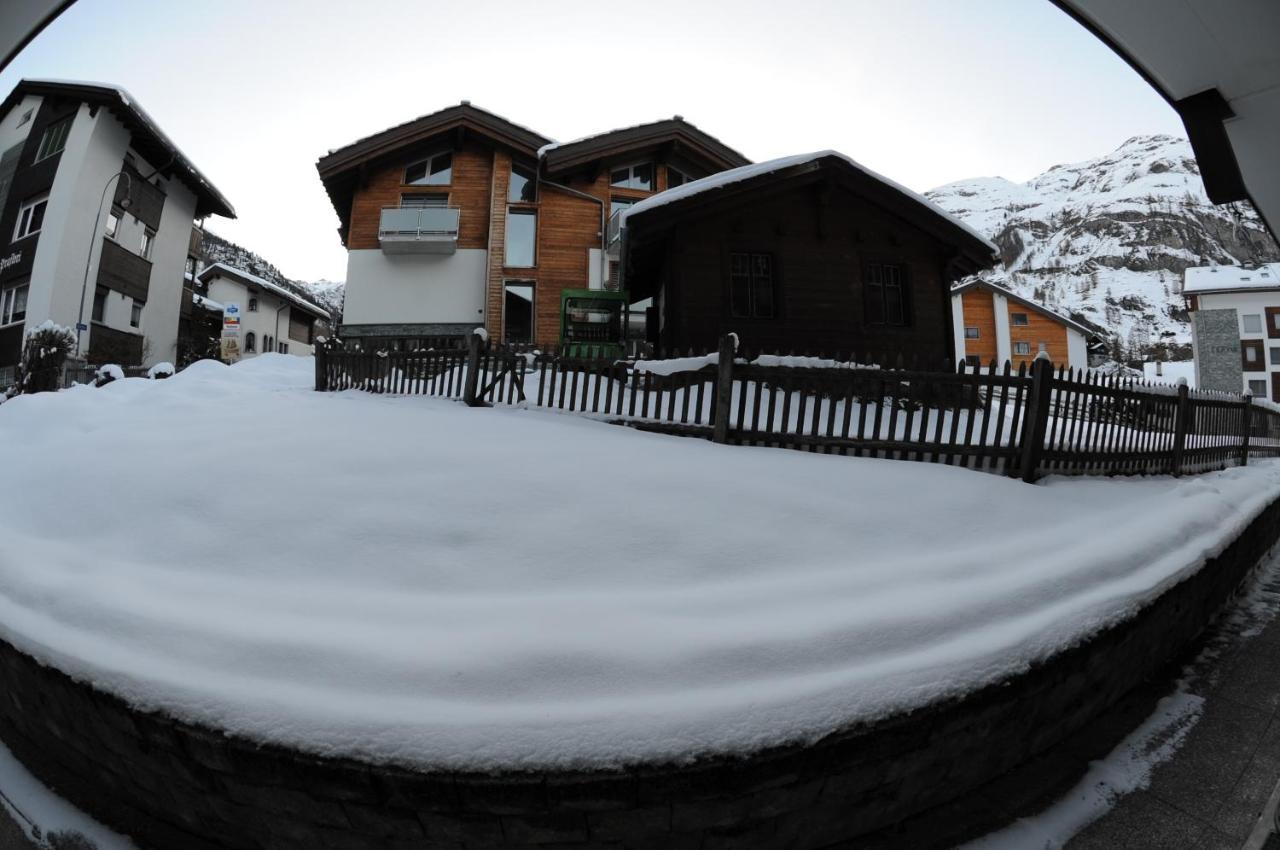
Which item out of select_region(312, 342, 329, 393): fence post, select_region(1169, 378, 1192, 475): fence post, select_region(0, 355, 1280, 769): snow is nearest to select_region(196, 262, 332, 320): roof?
select_region(312, 342, 329, 393): fence post

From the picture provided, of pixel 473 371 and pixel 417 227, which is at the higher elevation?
pixel 417 227

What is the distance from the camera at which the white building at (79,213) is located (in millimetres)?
16484

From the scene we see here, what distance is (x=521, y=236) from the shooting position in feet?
Result: 59.2

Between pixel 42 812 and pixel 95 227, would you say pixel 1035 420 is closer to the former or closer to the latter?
pixel 42 812

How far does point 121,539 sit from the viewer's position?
2.88m

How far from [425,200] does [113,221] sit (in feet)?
39.7

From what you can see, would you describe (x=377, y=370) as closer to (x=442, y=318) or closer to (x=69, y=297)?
(x=442, y=318)

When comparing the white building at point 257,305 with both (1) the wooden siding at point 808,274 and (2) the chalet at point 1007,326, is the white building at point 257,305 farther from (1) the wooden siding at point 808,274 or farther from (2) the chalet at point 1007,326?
(2) the chalet at point 1007,326

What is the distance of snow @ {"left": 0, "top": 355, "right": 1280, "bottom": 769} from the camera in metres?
1.67

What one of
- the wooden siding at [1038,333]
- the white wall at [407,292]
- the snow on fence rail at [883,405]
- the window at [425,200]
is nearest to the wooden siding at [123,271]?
the white wall at [407,292]

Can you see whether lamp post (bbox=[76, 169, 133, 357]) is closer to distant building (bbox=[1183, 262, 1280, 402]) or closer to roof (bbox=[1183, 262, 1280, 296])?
distant building (bbox=[1183, 262, 1280, 402])

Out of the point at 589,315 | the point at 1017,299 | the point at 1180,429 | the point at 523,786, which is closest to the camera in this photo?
the point at 523,786

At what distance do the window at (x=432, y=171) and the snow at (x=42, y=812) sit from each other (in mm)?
19591

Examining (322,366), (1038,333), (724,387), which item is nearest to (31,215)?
(322,366)
